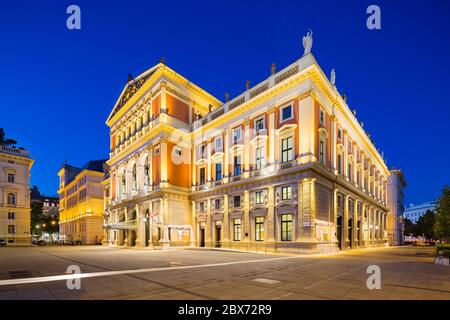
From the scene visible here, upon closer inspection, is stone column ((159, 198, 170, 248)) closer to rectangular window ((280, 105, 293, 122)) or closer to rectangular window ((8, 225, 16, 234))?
rectangular window ((280, 105, 293, 122))

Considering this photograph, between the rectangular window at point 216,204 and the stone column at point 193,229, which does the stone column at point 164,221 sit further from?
the rectangular window at point 216,204

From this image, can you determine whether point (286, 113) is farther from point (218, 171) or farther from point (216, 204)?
point (216, 204)

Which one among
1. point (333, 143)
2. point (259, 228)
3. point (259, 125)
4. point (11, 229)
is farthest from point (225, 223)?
point (11, 229)

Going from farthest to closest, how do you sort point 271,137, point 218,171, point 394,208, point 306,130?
point 394,208 < point 218,171 < point 271,137 < point 306,130

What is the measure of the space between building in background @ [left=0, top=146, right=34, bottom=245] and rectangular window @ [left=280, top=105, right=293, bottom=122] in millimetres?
59714

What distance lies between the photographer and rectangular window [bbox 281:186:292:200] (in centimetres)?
2738

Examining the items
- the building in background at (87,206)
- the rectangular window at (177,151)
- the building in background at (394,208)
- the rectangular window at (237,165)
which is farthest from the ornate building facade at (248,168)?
the building in background at (394,208)

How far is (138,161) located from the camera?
4434 cm

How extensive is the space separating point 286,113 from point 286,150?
12.2 feet

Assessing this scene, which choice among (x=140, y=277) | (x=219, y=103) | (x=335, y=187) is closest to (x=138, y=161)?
(x=219, y=103)

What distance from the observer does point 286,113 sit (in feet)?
95.5

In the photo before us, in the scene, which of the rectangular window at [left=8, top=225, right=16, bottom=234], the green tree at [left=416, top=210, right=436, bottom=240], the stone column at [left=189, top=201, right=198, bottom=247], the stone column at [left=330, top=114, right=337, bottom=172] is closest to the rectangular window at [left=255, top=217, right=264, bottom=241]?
the stone column at [left=330, top=114, right=337, bottom=172]
